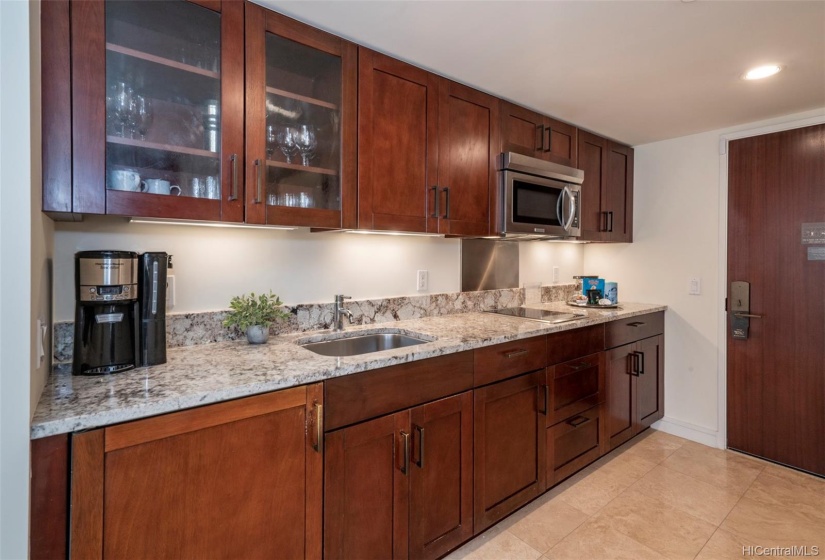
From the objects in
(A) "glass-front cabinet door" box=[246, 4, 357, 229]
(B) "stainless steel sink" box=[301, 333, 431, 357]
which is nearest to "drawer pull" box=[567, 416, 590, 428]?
(B) "stainless steel sink" box=[301, 333, 431, 357]

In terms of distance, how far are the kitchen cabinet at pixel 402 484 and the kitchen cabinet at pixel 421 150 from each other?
84cm

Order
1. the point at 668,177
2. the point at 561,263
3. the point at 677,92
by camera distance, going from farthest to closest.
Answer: the point at 561,263 → the point at 668,177 → the point at 677,92

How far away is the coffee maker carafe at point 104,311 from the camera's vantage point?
1217 mm

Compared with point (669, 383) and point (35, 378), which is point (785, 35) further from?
point (35, 378)

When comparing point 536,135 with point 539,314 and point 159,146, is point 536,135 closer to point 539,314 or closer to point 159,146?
point 539,314

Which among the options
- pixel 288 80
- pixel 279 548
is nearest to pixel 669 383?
pixel 279 548

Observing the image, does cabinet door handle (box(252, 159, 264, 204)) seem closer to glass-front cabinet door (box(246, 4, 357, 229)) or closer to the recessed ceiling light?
glass-front cabinet door (box(246, 4, 357, 229))

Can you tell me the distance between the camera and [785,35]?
5.55 ft

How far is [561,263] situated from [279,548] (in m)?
2.85

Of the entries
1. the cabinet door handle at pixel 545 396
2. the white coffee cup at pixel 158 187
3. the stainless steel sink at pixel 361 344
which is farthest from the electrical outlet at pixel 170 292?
the cabinet door handle at pixel 545 396

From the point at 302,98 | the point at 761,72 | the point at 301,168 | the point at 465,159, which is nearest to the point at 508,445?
the point at 465,159

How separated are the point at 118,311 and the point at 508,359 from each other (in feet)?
5.05

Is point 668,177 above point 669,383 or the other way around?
above

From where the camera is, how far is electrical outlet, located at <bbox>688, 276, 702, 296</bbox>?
299 centimetres
